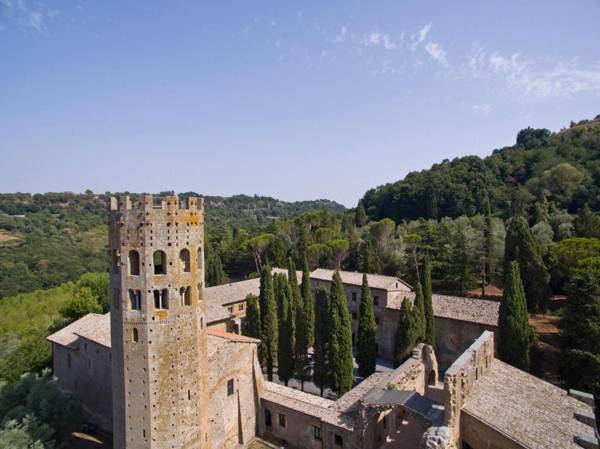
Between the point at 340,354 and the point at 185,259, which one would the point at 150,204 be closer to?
the point at 185,259

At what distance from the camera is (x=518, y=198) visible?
194 ft

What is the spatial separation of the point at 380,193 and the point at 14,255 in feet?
244

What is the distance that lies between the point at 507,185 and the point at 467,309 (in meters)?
52.6

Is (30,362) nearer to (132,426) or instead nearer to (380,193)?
(132,426)

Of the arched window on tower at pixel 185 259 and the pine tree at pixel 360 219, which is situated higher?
the pine tree at pixel 360 219

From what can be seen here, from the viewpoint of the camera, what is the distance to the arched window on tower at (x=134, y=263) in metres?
15.9

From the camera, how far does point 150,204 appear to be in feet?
51.0

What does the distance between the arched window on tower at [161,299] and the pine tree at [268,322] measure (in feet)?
46.7

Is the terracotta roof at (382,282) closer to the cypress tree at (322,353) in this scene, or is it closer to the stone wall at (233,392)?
the cypress tree at (322,353)

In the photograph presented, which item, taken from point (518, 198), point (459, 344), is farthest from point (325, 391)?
point (518, 198)

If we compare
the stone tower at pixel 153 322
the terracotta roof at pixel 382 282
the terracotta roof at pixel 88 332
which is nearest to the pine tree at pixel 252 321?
the terracotta roof at pixel 88 332

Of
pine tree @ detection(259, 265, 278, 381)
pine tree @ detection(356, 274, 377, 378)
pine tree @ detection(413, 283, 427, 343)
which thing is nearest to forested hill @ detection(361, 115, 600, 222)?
pine tree @ detection(413, 283, 427, 343)

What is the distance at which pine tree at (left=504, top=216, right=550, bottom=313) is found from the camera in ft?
113

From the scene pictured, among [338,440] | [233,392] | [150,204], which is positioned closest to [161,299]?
[150,204]
